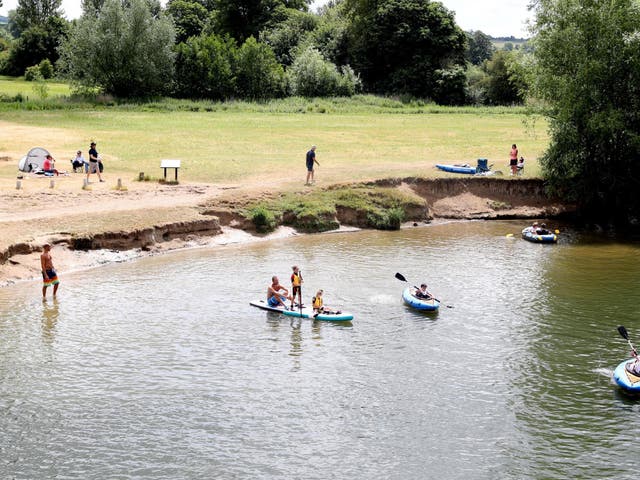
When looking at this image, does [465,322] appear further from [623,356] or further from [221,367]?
[221,367]

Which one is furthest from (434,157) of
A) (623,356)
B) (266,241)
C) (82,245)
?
(623,356)

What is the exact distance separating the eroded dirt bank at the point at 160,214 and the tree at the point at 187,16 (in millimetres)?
83039

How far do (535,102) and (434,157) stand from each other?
33.2ft

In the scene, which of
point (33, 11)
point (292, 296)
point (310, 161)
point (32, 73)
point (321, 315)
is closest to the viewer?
point (321, 315)

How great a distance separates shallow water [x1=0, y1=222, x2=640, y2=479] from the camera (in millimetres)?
19375

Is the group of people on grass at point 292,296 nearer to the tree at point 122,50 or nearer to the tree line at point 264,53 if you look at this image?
the tree line at point 264,53

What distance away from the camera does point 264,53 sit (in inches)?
3728

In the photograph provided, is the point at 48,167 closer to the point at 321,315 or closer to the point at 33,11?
the point at 321,315

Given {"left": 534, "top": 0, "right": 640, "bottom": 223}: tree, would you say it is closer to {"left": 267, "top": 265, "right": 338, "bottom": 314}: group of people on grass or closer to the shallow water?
the shallow water

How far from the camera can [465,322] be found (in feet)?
95.8

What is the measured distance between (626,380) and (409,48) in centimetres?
8456

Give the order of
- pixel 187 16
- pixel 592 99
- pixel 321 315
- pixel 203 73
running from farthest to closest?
pixel 187 16 → pixel 203 73 → pixel 592 99 → pixel 321 315

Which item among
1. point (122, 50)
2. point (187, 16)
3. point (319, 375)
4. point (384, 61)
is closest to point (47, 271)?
point (319, 375)

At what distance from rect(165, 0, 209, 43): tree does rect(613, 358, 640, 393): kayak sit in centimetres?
10822
